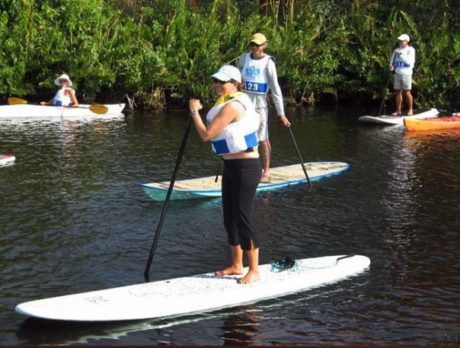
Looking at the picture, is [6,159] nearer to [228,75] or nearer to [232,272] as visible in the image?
[232,272]

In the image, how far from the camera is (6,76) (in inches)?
826

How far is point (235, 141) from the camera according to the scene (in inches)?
273

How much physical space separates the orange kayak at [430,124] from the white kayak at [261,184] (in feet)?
16.3

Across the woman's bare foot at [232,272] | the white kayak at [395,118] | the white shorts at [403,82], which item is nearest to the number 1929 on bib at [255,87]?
the woman's bare foot at [232,272]

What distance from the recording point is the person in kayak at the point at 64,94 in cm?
1973

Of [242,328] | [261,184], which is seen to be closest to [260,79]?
[261,184]

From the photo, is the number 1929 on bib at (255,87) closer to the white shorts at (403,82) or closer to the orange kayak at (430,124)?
the orange kayak at (430,124)

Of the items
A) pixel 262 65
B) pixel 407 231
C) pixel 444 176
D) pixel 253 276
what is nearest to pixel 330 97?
pixel 444 176

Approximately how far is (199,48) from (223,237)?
13.9 meters

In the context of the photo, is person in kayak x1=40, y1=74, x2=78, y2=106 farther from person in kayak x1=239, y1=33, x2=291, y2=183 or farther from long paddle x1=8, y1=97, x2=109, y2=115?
person in kayak x1=239, y1=33, x2=291, y2=183

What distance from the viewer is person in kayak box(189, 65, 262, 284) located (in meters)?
Answer: 6.91

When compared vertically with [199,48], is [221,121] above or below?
below

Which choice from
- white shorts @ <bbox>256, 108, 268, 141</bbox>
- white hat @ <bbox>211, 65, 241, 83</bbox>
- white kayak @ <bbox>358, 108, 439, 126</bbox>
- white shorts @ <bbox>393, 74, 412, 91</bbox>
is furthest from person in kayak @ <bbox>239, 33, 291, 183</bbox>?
white shorts @ <bbox>393, 74, 412, 91</bbox>

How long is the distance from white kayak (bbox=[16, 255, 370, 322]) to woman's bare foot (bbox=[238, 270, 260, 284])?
4cm
